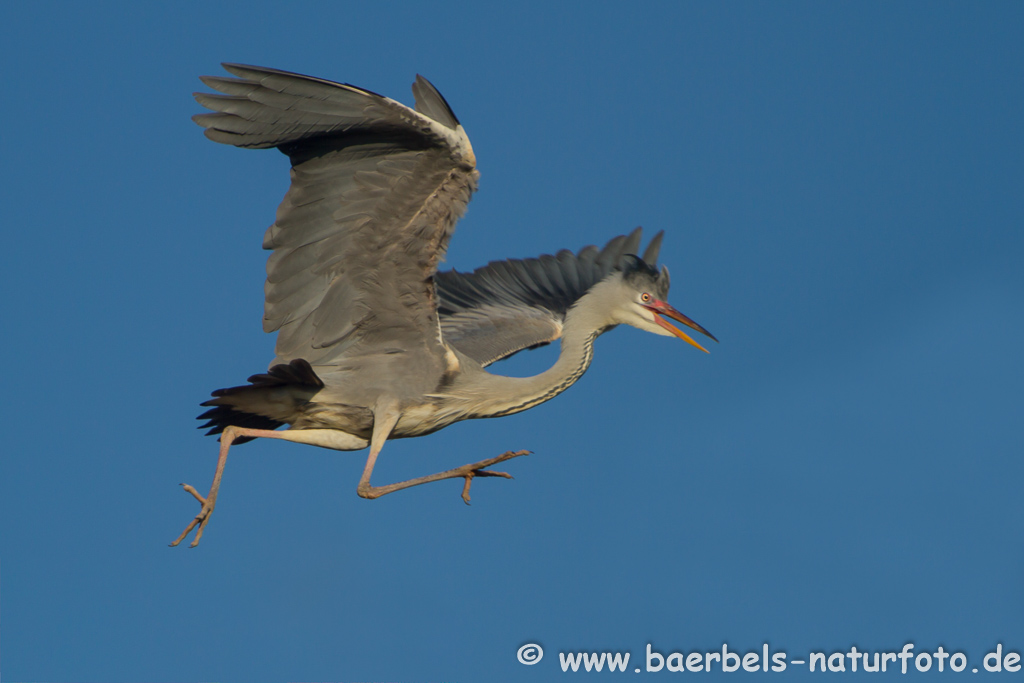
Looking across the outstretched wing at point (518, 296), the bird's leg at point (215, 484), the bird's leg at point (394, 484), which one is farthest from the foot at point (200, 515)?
the outstretched wing at point (518, 296)

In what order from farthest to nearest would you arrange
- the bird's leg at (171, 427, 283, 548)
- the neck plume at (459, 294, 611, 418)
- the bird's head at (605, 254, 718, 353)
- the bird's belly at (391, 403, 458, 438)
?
the bird's head at (605, 254, 718, 353)
the neck plume at (459, 294, 611, 418)
the bird's belly at (391, 403, 458, 438)
the bird's leg at (171, 427, 283, 548)

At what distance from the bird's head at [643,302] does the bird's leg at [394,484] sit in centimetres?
176

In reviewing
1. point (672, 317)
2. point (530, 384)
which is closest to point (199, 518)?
point (530, 384)

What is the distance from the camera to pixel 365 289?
8734 mm

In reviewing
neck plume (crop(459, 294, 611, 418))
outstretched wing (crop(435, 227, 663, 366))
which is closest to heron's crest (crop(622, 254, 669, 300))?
neck plume (crop(459, 294, 611, 418))

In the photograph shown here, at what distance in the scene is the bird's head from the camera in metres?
9.85

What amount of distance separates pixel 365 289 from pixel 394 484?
5.06 feet

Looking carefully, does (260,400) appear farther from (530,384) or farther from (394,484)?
(530,384)

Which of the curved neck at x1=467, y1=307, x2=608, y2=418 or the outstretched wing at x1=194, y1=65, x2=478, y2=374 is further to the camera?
the curved neck at x1=467, y1=307, x2=608, y2=418

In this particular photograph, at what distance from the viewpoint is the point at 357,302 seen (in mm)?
8820

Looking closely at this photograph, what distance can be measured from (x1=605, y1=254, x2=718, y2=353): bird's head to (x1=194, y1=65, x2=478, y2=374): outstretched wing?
68.3 inches

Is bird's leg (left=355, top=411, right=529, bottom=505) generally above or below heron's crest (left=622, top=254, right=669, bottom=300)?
below

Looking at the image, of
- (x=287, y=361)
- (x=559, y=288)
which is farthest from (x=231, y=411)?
(x=559, y=288)

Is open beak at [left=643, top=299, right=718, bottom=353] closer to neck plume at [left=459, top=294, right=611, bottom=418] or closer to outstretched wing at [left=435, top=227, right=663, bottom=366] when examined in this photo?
neck plume at [left=459, top=294, right=611, bottom=418]
